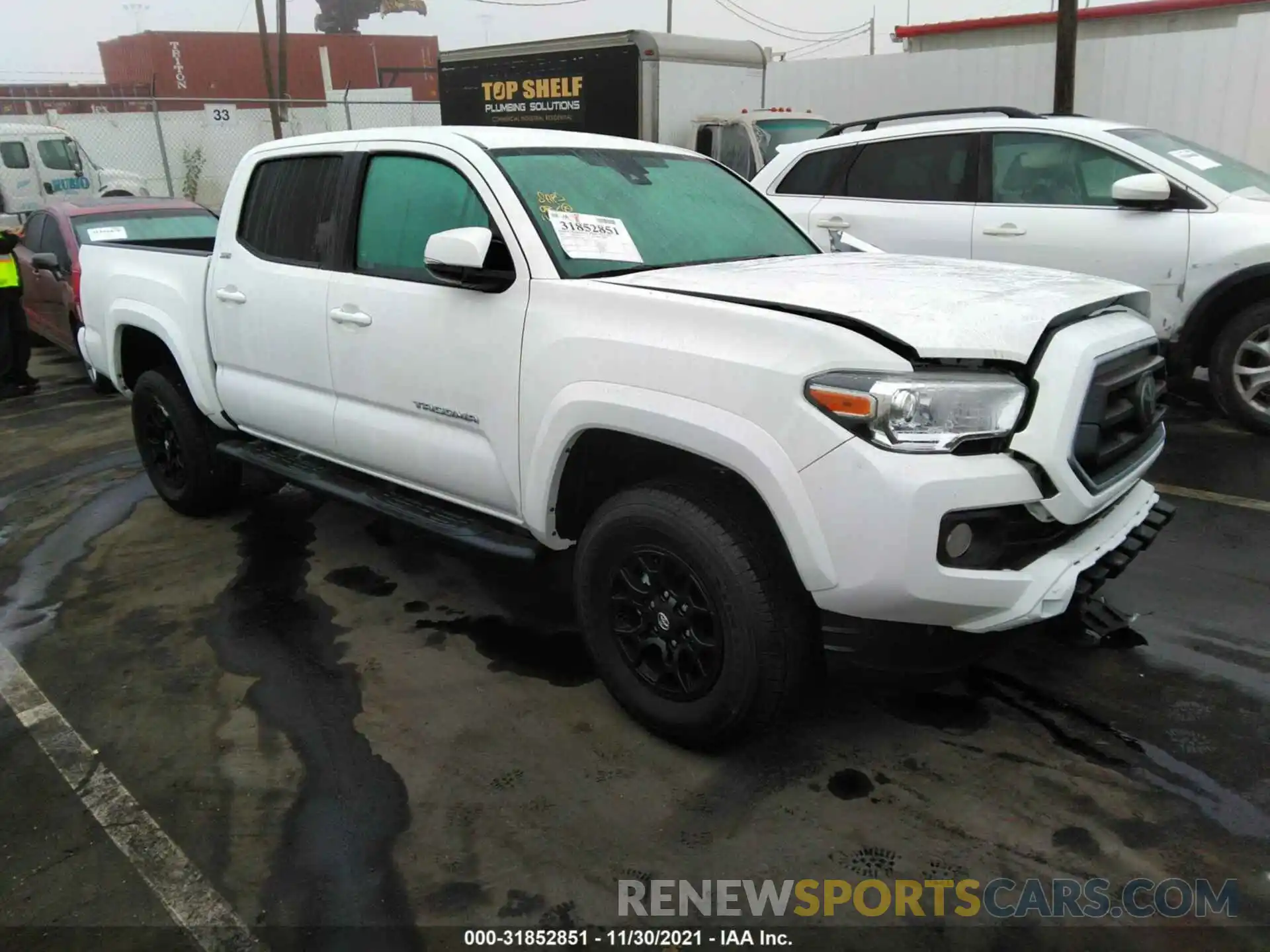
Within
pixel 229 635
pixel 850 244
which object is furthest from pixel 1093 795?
pixel 229 635

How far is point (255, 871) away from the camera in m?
2.61

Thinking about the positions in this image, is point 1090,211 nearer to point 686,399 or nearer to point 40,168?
point 686,399

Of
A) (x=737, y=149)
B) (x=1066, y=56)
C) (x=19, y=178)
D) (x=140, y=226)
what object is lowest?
(x=140, y=226)

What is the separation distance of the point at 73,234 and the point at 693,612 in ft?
27.1

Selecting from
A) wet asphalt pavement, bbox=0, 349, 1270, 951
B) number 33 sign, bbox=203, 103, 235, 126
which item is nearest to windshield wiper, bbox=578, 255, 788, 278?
wet asphalt pavement, bbox=0, 349, 1270, 951

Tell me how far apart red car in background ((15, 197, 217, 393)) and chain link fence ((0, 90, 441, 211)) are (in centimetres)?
→ 1105

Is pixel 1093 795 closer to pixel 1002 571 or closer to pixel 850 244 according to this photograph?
pixel 1002 571

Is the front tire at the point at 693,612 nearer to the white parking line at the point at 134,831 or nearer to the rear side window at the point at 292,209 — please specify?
the white parking line at the point at 134,831

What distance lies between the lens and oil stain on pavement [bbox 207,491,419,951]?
2445mm

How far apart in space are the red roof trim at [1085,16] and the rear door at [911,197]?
10.2m

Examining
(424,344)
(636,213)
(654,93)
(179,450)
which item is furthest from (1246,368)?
(654,93)

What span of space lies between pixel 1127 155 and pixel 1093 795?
4.69 m

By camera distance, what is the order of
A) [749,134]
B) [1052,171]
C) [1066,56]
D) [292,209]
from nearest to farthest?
[292,209] → [1052,171] → [749,134] → [1066,56]

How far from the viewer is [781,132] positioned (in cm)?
1217
